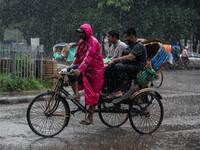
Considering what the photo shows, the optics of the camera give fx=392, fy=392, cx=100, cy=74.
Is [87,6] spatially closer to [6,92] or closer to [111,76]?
[6,92]

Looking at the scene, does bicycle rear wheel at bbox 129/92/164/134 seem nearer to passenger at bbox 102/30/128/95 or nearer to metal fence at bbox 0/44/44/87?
passenger at bbox 102/30/128/95

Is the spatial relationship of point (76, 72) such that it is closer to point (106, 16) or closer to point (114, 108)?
point (114, 108)

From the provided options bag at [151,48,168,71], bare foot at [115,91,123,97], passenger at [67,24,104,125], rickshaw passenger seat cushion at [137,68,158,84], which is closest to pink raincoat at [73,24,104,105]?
passenger at [67,24,104,125]

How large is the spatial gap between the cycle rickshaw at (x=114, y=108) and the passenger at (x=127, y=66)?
0.12 meters

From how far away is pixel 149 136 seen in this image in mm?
6281

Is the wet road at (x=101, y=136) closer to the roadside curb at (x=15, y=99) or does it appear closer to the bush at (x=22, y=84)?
the roadside curb at (x=15, y=99)

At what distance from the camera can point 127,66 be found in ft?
21.1

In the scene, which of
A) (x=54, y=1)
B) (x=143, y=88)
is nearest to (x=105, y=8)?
(x=54, y=1)

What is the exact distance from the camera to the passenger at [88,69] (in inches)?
240

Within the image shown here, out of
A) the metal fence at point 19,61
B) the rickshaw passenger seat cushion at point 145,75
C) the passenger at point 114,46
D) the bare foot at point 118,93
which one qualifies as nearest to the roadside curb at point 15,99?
the metal fence at point 19,61

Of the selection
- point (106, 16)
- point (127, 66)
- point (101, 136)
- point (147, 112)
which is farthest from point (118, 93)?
point (106, 16)

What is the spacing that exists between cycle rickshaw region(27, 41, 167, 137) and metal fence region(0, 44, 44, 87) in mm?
5566

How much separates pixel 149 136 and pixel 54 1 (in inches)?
1573

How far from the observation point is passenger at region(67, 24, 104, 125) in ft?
20.0
